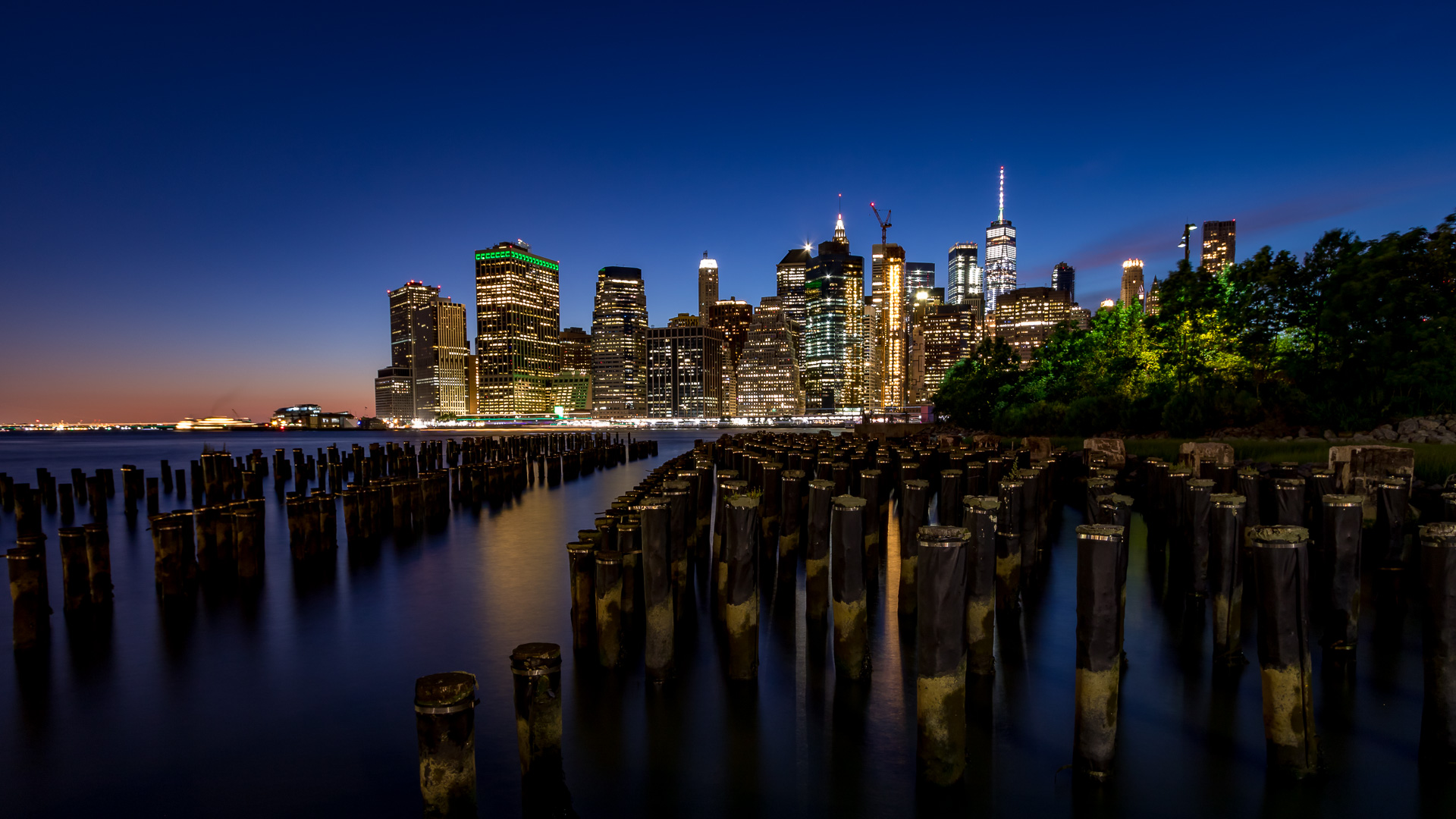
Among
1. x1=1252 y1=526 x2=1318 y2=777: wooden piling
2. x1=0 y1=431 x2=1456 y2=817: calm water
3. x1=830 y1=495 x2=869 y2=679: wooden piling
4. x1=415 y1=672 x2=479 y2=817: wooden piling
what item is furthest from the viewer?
x1=830 y1=495 x2=869 y2=679: wooden piling

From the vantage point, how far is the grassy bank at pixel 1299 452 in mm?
14555

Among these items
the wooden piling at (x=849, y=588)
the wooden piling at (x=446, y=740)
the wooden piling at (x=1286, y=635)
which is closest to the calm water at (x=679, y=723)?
A: the wooden piling at (x=849, y=588)

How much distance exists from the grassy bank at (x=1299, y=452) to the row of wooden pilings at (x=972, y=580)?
3452 mm

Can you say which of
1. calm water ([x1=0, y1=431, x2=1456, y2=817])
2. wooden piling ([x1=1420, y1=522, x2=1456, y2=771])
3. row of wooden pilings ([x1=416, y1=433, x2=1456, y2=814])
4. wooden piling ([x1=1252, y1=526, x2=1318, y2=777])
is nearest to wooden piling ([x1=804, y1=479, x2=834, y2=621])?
row of wooden pilings ([x1=416, y1=433, x2=1456, y2=814])

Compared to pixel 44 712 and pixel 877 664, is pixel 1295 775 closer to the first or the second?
pixel 877 664

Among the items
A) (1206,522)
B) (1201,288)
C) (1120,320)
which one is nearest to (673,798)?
(1206,522)

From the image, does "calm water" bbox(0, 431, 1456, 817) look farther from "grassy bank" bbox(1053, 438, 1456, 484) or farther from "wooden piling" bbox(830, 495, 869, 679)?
"grassy bank" bbox(1053, 438, 1456, 484)

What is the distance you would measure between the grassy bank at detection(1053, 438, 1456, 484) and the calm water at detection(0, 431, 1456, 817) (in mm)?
6786

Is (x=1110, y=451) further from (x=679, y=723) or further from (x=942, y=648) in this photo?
(x=942, y=648)

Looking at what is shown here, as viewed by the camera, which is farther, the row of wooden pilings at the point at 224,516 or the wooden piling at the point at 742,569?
the row of wooden pilings at the point at 224,516

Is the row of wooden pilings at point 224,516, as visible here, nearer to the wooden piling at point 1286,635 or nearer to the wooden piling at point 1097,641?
the wooden piling at point 1097,641

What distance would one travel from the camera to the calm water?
5.92 m

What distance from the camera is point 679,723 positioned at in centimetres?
715

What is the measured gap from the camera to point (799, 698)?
764cm
